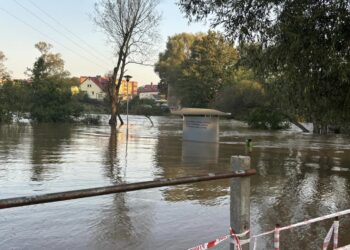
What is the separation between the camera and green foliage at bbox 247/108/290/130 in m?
43.7

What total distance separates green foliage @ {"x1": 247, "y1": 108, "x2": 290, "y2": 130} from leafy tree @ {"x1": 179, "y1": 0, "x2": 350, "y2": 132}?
3231cm

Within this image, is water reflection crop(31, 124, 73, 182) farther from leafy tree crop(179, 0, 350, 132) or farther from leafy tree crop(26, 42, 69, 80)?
A: leafy tree crop(26, 42, 69, 80)

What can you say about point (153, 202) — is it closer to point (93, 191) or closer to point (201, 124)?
point (93, 191)

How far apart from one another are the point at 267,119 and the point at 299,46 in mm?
36656

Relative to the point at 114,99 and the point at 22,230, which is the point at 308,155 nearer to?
the point at 22,230

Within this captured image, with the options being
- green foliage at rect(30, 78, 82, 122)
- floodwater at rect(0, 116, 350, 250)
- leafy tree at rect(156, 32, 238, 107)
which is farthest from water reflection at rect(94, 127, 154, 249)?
leafy tree at rect(156, 32, 238, 107)

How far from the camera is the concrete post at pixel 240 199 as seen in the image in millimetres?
4113

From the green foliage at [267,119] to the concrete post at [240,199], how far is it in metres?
40.1

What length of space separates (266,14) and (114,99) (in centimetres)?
3511

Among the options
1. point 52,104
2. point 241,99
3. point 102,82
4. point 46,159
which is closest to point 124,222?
point 46,159

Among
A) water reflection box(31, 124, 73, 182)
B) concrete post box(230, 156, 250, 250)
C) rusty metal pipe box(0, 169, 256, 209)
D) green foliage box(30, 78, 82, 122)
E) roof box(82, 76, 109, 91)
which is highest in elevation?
roof box(82, 76, 109, 91)

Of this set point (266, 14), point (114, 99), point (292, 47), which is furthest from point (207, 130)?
point (114, 99)

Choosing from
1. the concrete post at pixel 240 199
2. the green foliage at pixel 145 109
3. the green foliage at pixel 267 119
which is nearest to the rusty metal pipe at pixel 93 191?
the concrete post at pixel 240 199

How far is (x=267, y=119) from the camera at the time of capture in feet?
145
